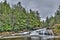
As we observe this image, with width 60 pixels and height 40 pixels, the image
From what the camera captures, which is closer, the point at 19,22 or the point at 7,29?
the point at 7,29

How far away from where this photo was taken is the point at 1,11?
65.5 m

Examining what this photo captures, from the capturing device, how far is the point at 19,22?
67938 millimetres

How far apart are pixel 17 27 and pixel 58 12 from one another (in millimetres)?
47998

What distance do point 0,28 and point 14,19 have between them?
13.7 m

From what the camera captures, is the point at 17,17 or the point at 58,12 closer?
the point at 17,17

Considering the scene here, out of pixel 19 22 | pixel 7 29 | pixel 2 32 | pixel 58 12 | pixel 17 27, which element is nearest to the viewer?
pixel 2 32

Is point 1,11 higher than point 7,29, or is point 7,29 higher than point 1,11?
point 1,11


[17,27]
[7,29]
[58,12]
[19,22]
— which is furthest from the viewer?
[58,12]

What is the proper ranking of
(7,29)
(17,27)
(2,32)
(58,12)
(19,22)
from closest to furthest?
(2,32) < (7,29) < (17,27) < (19,22) < (58,12)

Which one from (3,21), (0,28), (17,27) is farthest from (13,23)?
(0,28)

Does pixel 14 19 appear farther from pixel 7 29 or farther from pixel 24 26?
pixel 7 29

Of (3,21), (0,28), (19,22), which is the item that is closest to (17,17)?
(19,22)

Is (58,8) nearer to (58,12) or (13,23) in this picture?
(58,12)

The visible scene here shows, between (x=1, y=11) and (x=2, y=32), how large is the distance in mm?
15138
